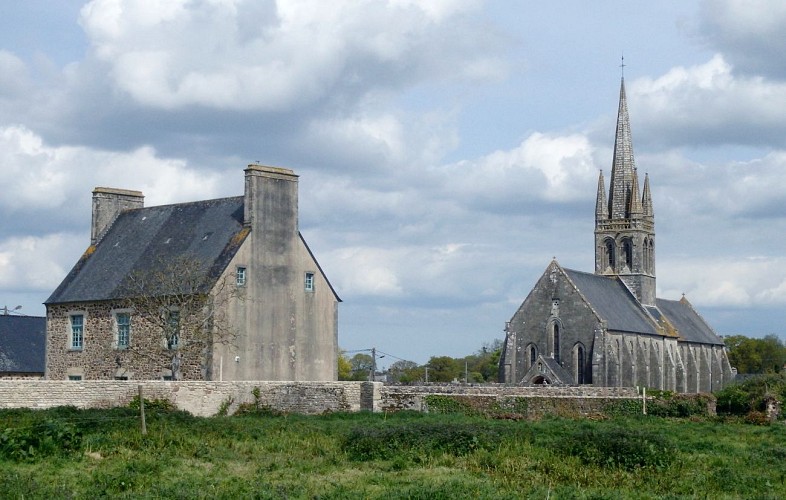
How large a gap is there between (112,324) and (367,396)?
13933mm

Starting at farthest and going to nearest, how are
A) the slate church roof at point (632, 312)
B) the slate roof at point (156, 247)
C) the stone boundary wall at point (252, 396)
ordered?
the slate church roof at point (632, 312), the slate roof at point (156, 247), the stone boundary wall at point (252, 396)

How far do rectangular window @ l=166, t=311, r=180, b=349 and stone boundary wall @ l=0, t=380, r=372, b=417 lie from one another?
6.19 metres

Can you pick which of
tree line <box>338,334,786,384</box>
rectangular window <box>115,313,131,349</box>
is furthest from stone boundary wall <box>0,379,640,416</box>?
tree line <box>338,334,786,384</box>

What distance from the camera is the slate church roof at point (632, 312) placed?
255 ft

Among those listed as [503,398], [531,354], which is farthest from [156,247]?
[531,354]

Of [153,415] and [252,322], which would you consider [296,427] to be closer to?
[153,415]

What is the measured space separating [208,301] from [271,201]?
5.45 m

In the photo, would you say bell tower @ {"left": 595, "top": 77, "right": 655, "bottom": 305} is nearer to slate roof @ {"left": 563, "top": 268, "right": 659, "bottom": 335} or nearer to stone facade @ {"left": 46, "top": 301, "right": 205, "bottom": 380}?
slate roof @ {"left": 563, "top": 268, "right": 659, "bottom": 335}

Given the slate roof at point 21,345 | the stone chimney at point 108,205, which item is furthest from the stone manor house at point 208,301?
the slate roof at point 21,345

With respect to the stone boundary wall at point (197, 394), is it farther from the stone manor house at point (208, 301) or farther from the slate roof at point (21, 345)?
the slate roof at point (21, 345)

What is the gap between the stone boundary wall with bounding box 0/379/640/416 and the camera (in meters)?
35.4

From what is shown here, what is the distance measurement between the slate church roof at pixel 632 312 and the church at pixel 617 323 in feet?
0.33

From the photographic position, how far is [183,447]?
24.6 m

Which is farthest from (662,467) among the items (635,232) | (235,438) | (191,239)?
(635,232)
